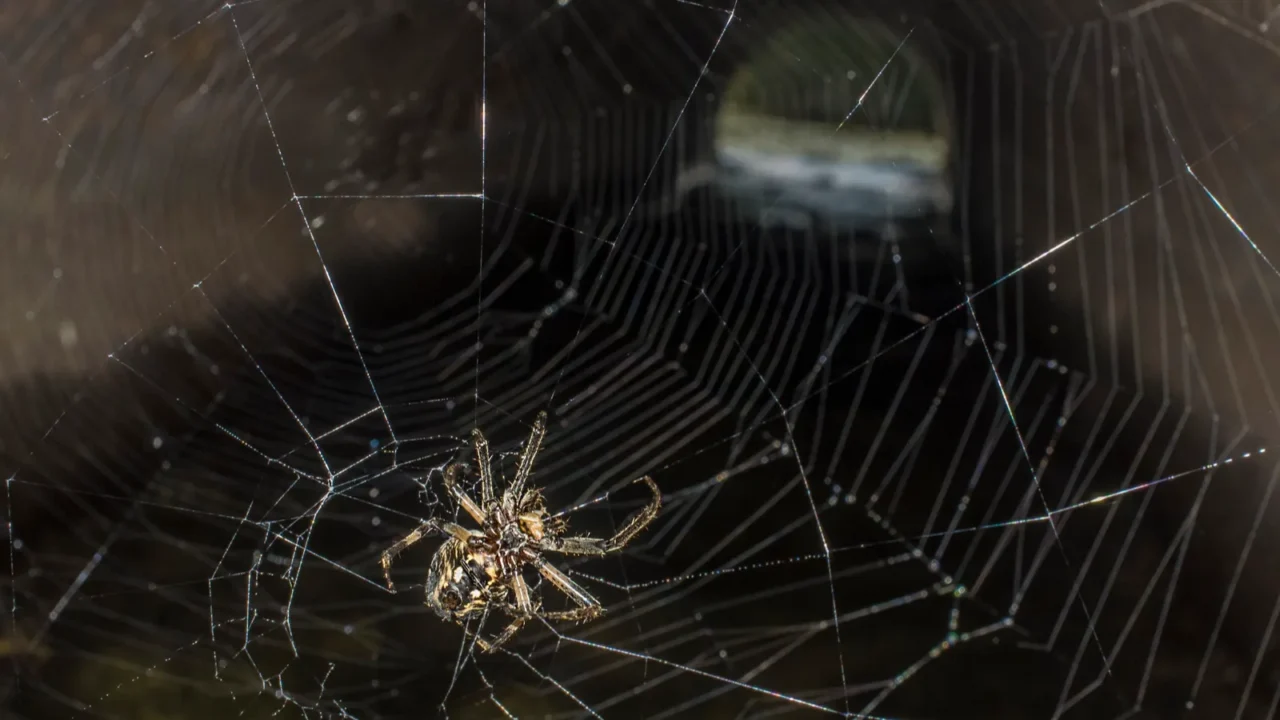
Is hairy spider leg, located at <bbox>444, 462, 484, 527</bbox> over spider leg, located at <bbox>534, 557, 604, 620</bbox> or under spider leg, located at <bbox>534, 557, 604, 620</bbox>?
over

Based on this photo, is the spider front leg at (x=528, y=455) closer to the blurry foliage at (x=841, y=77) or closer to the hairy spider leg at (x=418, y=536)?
the hairy spider leg at (x=418, y=536)

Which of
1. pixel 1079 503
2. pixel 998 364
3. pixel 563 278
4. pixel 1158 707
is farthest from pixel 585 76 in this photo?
pixel 1158 707

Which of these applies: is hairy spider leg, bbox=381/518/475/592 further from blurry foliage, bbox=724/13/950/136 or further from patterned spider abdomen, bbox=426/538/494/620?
blurry foliage, bbox=724/13/950/136

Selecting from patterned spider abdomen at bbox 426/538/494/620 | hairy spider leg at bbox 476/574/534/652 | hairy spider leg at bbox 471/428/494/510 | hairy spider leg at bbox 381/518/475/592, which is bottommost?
hairy spider leg at bbox 476/574/534/652

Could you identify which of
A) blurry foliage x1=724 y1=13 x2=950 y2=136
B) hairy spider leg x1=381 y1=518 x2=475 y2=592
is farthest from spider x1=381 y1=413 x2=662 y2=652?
blurry foliage x1=724 y1=13 x2=950 y2=136

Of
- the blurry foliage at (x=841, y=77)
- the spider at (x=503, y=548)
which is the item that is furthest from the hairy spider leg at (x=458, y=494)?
the blurry foliage at (x=841, y=77)

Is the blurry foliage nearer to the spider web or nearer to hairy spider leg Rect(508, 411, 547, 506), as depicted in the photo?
the spider web

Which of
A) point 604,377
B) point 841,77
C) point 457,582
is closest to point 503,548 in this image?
point 457,582

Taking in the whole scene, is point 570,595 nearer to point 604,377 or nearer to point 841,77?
point 604,377
